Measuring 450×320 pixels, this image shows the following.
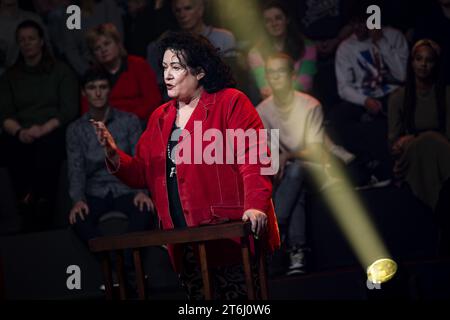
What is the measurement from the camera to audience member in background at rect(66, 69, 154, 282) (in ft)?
18.5

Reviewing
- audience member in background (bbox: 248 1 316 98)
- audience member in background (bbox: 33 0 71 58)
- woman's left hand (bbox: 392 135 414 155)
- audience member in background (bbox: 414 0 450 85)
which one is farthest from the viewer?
audience member in background (bbox: 33 0 71 58)

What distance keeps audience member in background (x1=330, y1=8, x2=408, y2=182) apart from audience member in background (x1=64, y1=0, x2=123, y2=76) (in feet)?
4.90

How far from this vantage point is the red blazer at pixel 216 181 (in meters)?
3.51

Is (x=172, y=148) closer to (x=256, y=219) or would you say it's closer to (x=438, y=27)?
(x=256, y=219)

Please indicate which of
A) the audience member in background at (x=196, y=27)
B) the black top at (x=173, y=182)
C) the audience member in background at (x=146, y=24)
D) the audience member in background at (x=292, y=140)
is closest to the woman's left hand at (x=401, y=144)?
the audience member in background at (x=292, y=140)

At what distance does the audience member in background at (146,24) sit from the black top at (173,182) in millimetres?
2621

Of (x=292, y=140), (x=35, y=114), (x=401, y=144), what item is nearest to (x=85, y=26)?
(x=35, y=114)

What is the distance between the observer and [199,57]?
3629 millimetres

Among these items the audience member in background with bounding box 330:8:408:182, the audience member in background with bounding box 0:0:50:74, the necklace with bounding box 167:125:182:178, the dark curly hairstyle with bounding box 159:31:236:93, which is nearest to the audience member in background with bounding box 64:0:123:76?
the audience member in background with bounding box 0:0:50:74

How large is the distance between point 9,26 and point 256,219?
3421 millimetres

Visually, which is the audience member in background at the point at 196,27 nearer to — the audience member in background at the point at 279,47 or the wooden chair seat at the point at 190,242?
the audience member in background at the point at 279,47

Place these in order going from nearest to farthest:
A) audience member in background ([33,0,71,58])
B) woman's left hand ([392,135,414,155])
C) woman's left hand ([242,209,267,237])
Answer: woman's left hand ([242,209,267,237]) → woman's left hand ([392,135,414,155]) → audience member in background ([33,0,71,58])

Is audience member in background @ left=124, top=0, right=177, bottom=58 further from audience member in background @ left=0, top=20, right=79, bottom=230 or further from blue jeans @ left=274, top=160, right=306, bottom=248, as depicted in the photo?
blue jeans @ left=274, top=160, right=306, bottom=248
